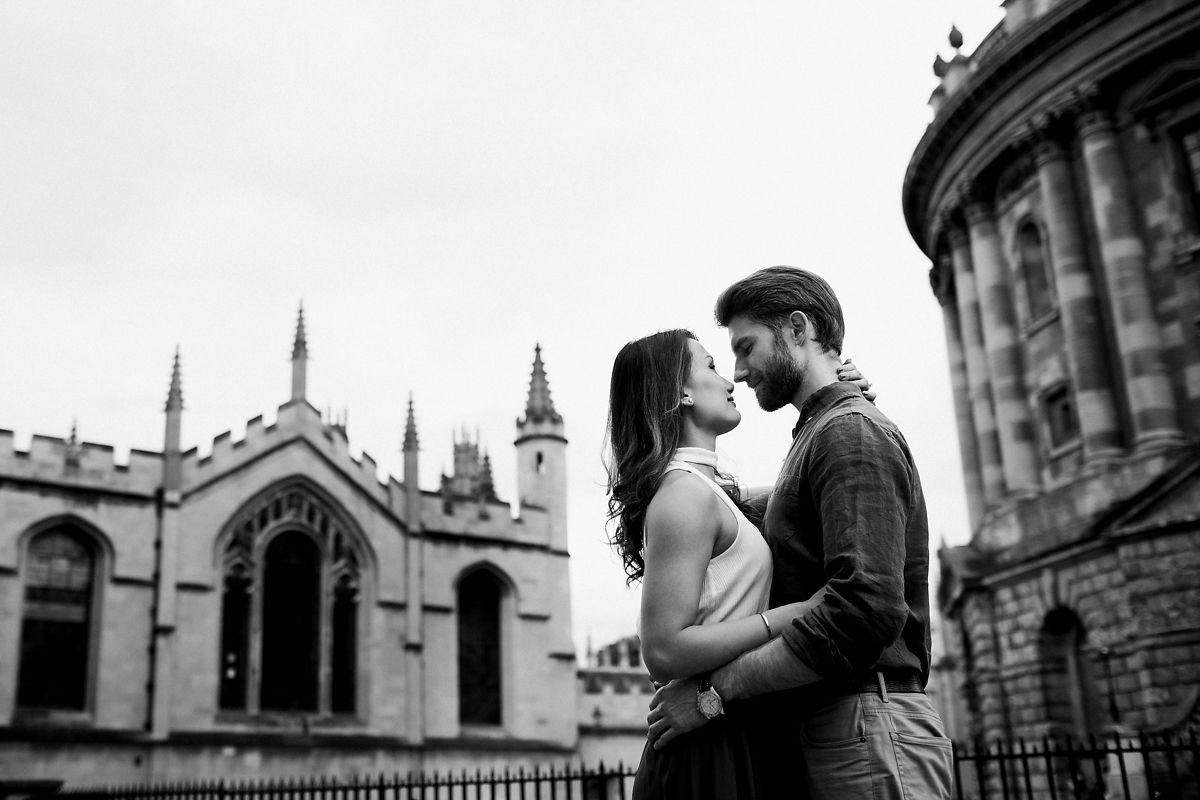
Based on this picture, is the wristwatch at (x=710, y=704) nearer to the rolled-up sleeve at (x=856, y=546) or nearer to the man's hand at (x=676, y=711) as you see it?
the man's hand at (x=676, y=711)

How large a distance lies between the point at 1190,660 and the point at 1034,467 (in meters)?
6.25

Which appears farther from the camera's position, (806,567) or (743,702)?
(806,567)

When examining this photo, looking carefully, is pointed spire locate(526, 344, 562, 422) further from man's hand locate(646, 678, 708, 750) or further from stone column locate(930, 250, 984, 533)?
man's hand locate(646, 678, 708, 750)

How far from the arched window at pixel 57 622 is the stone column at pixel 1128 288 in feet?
67.2

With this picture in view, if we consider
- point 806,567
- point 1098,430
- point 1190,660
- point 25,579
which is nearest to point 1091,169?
point 1098,430

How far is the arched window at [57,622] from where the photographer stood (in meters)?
23.3

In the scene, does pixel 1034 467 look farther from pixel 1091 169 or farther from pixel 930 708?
pixel 930 708

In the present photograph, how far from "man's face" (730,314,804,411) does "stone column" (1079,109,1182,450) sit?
17013mm

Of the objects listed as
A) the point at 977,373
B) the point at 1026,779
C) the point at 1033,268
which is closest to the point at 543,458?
the point at 977,373

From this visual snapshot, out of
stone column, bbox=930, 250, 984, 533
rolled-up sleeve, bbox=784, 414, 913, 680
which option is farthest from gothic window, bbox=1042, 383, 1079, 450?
rolled-up sleeve, bbox=784, 414, 913, 680

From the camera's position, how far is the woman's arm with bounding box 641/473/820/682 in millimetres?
2629

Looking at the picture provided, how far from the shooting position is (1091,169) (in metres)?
20.0

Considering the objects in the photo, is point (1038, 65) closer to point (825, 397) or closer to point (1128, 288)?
point (1128, 288)

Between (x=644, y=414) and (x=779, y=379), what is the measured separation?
39 cm
